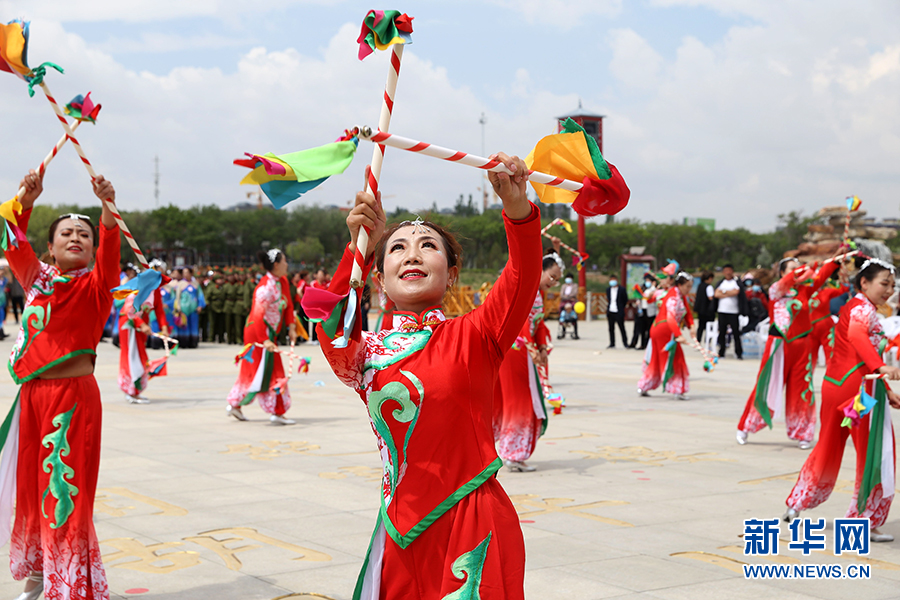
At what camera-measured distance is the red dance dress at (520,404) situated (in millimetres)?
7826

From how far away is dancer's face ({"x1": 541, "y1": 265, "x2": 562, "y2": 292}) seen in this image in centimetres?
786

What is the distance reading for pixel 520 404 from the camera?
7.92m

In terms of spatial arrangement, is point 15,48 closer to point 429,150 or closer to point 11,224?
point 11,224

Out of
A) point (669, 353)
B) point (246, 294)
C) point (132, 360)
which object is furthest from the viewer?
point (246, 294)

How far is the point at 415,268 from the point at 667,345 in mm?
10486

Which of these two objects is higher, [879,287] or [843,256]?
[843,256]

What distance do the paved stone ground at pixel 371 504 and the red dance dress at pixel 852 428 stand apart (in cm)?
32

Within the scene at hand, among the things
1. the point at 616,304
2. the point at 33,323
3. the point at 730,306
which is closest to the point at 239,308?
the point at 616,304

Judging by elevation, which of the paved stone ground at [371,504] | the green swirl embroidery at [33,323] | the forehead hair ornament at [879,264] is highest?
the forehead hair ornament at [879,264]

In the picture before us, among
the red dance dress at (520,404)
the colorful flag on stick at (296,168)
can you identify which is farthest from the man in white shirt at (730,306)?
the colorful flag on stick at (296,168)

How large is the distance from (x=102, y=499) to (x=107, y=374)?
394 inches

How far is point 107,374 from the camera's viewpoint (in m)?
16.0

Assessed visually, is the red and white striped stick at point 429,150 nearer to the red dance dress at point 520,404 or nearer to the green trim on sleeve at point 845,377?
the green trim on sleeve at point 845,377

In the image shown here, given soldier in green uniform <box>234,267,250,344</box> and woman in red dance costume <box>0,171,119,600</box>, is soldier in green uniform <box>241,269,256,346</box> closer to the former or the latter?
soldier in green uniform <box>234,267,250,344</box>
